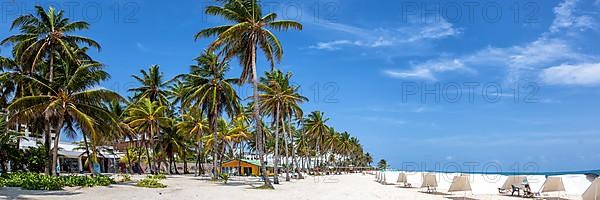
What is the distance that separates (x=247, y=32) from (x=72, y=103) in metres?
8.84

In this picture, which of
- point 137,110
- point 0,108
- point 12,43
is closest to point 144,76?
point 137,110

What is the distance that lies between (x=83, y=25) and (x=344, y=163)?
288ft

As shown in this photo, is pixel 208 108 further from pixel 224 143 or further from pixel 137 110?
pixel 224 143

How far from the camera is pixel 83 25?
2767cm

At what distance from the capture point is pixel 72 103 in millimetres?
22016

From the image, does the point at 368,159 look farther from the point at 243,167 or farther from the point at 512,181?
the point at 512,181

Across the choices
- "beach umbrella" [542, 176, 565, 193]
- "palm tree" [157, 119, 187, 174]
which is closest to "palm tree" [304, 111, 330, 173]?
"palm tree" [157, 119, 187, 174]

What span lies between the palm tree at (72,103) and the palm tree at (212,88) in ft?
34.4

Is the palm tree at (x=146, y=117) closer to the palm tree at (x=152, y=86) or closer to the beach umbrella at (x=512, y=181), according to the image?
the palm tree at (x=152, y=86)

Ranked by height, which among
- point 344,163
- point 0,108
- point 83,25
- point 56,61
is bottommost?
point 344,163

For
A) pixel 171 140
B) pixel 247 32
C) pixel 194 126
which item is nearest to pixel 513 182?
pixel 247 32

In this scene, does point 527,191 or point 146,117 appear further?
point 146,117

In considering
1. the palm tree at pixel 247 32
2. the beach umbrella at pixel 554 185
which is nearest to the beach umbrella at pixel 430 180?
the beach umbrella at pixel 554 185

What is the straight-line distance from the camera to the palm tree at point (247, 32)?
24.9m
